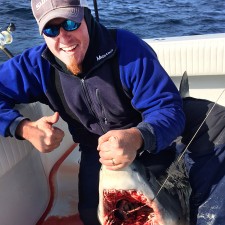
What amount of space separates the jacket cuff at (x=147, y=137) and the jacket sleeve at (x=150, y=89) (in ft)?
0.09

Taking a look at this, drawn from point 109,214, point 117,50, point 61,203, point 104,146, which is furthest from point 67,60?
point 61,203

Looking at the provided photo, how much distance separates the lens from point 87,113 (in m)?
2.25

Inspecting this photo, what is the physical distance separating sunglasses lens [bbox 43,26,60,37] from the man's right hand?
1.16 feet

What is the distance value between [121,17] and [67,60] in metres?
11.8

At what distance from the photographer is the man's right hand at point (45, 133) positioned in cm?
194

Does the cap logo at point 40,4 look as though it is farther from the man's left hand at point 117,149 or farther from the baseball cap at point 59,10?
the man's left hand at point 117,149

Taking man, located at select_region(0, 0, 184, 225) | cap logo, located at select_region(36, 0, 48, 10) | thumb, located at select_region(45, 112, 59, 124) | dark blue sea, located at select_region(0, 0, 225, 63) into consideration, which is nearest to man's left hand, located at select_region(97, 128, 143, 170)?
man, located at select_region(0, 0, 184, 225)

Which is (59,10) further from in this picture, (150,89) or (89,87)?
(150,89)

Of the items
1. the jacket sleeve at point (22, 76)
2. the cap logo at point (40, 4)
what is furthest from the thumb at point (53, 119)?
the cap logo at point (40, 4)

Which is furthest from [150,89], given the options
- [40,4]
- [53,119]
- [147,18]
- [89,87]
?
[147,18]

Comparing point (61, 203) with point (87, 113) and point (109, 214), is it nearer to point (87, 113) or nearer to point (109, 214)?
point (87, 113)

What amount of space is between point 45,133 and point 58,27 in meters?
0.48

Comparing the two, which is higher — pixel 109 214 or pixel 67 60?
pixel 67 60

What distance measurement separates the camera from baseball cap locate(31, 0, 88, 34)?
187 centimetres
